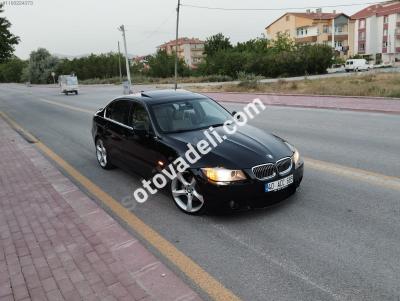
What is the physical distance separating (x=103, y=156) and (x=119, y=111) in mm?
1200

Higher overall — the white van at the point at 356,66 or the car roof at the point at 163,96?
the white van at the point at 356,66

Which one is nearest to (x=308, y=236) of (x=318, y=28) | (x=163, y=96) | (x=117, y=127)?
(x=163, y=96)

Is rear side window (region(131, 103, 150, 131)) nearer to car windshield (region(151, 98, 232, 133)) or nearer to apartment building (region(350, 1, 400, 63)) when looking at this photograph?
car windshield (region(151, 98, 232, 133))

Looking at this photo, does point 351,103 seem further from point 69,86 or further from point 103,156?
point 69,86

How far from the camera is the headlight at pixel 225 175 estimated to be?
4.57 metres

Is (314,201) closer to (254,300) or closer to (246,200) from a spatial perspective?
(246,200)

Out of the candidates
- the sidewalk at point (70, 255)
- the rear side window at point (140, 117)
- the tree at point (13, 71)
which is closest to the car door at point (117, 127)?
the rear side window at point (140, 117)

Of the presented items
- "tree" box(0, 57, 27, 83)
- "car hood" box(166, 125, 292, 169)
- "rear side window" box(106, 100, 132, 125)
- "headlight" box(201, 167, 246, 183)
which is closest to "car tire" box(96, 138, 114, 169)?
"rear side window" box(106, 100, 132, 125)

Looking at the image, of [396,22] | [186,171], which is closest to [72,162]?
[186,171]

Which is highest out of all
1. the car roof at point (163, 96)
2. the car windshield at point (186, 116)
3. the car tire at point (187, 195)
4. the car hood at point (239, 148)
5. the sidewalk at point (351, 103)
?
the car roof at point (163, 96)

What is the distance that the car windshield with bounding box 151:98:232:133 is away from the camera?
18.8 ft

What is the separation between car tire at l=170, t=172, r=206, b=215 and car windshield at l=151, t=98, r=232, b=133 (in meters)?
0.84

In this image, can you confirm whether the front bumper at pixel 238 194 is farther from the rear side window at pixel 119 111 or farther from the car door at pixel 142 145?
the rear side window at pixel 119 111

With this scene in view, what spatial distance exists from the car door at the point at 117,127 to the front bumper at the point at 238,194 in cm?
209
